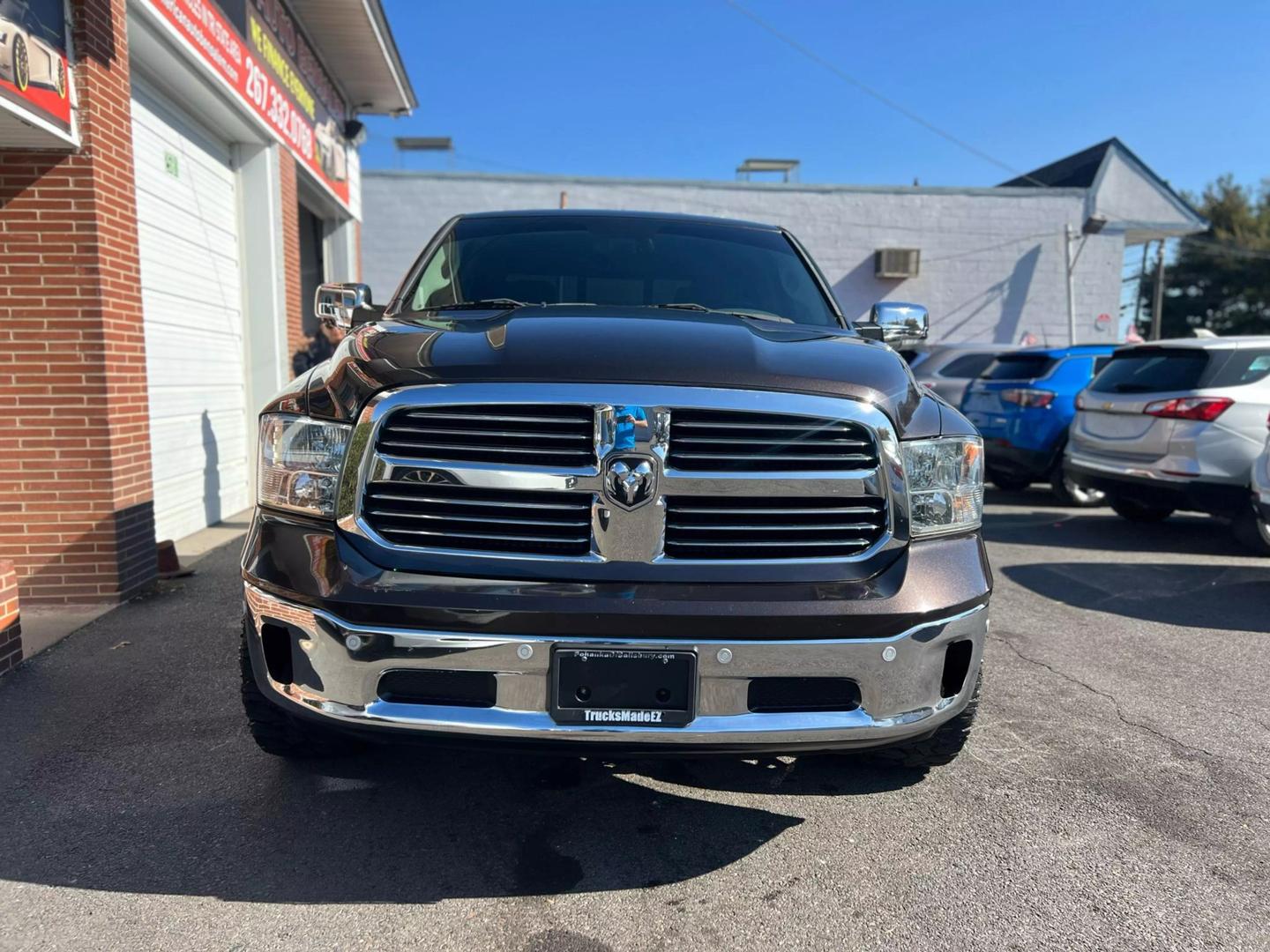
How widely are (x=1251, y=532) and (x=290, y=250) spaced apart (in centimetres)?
905

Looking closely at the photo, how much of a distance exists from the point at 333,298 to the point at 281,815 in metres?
1.96

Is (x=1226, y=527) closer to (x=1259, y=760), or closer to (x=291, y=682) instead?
(x=1259, y=760)

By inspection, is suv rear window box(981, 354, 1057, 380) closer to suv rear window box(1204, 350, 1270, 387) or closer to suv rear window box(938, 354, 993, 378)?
suv rear window box(938, 354, 993, 378)

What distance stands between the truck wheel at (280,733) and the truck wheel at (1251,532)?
6.49 metres

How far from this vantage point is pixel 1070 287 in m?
19.8

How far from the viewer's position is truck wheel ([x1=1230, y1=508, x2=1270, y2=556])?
21.2ft

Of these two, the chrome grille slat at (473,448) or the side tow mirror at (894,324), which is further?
the side tow mirror at (894,324)

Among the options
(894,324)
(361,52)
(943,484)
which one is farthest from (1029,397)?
(361,52)

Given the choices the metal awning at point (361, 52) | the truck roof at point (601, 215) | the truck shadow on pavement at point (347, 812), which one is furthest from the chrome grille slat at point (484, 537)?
the metal awning at point (361, 52)

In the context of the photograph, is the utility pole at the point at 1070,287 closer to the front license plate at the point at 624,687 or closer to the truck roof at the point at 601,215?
the truck roof at the point at 601,215

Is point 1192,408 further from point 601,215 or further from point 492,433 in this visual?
point 492,433

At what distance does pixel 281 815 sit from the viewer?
264 centimetres

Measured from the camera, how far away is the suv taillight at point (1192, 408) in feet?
21.3

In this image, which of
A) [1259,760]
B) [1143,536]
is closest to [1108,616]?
[1259,760]
